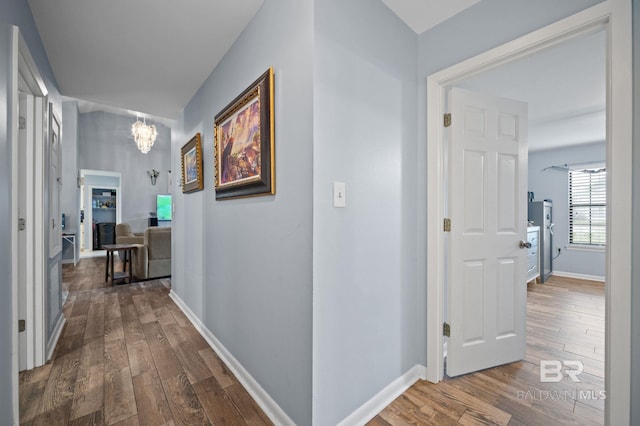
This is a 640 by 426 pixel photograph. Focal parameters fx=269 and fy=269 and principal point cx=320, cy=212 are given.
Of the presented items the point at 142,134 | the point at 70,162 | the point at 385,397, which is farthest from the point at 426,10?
the point at 70,162

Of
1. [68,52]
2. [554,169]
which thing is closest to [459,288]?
[68,52]

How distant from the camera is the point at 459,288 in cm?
189

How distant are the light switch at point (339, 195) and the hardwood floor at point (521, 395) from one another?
1.22m

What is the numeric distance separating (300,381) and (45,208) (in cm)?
246

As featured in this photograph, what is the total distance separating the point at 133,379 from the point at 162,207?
23.6 feet

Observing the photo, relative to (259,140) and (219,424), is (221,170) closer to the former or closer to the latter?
(259,140)

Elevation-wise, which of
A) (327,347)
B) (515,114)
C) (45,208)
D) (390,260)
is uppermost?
(515,114)

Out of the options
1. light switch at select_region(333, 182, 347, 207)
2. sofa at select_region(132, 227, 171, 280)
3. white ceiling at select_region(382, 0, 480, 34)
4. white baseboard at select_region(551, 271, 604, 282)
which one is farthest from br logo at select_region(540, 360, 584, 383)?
sofa at select_region(132, 227, 171, 280)

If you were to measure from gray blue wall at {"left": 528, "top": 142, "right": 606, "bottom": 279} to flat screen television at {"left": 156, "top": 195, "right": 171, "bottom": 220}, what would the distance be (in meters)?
9.32

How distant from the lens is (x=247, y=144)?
1.78m

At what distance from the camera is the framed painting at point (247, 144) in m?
1.55

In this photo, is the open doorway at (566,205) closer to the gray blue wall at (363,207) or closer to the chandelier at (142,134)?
the gray blue wall at (363,207)

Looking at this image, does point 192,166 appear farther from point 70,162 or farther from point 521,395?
point 70,162

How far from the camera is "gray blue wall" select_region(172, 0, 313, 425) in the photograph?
133 centimetres
